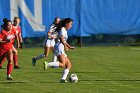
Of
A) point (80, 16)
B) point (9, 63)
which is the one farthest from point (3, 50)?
point (80, 16)

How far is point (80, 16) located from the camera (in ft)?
103

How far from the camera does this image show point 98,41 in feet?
107

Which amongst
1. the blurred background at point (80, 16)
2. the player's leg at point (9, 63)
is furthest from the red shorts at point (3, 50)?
the blurred background at point (80, 16)

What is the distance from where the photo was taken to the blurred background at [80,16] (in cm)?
3056

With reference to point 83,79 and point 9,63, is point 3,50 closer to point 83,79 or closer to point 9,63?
point 9,63

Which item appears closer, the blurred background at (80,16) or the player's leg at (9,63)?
the player's leg at (9,63)

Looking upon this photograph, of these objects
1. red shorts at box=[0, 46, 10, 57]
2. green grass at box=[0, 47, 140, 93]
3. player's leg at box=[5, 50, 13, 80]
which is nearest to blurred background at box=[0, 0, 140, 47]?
green grass at box=[0, 47, 140, 93]

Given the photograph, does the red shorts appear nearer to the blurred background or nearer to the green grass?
the green grass

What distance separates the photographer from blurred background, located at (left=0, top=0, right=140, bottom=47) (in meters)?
30.6

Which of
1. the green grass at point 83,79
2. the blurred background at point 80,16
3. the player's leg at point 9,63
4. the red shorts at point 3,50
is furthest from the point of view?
the blurred background at point 80,16

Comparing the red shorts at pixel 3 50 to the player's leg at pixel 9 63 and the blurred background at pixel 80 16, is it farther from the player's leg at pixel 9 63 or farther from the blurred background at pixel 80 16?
the blurred background at pixel 80 16

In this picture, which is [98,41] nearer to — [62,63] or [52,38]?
[52,38]

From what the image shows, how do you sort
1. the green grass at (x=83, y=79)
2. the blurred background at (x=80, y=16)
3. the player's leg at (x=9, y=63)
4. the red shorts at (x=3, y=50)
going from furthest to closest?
the blurred background at (x=80, y=16) → the red shorts at (x=3, y=50) → the player's leg at (x=9, y=63) → the green grass at (x=83, y=79)

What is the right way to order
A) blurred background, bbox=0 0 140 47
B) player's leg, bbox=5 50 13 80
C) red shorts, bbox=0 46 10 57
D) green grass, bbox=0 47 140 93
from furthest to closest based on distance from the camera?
blurred background, bbox=0 0 140 47 → red shorts, bbox=0 46 10 57 → player's leg, bbox=5 50 13 80 → green grass, bbox=0 47 140 93
